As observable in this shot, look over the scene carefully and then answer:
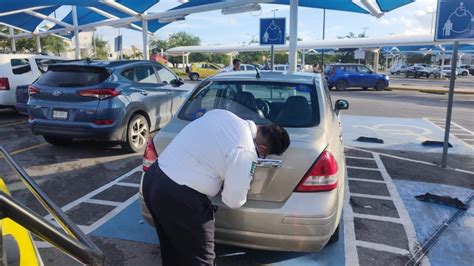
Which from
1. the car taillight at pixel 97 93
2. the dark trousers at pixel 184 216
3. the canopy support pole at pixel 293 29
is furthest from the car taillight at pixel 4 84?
the dark trousers at pixel 184 216

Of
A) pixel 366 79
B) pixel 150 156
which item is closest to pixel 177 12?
pixel 150 156

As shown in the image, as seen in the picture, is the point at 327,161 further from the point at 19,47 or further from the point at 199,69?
the point at 19,47

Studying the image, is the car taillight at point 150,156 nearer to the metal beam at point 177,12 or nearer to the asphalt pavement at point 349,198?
the asphalt pavement at point 349,198

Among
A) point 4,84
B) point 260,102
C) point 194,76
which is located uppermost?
point 260,102

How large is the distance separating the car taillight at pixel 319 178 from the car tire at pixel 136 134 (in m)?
4.64

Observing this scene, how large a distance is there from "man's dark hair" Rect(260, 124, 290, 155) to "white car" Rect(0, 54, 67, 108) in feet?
32.3

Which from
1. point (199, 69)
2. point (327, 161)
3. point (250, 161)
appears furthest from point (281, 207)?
point (199, 69)

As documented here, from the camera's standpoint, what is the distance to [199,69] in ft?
120

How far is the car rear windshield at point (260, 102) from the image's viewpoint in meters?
3.60

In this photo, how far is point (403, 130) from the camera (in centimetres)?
1000

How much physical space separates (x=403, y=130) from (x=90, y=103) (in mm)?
7576

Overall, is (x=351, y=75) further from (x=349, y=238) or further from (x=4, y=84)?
(x=349, y=238)

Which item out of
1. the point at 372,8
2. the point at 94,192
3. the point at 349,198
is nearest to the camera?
the point at 349,198

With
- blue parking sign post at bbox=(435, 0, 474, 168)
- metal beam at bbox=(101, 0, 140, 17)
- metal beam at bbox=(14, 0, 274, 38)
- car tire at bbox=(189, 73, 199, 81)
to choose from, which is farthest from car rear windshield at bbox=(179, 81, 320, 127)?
car tire at bbox=(189, 73, 199, 81)
